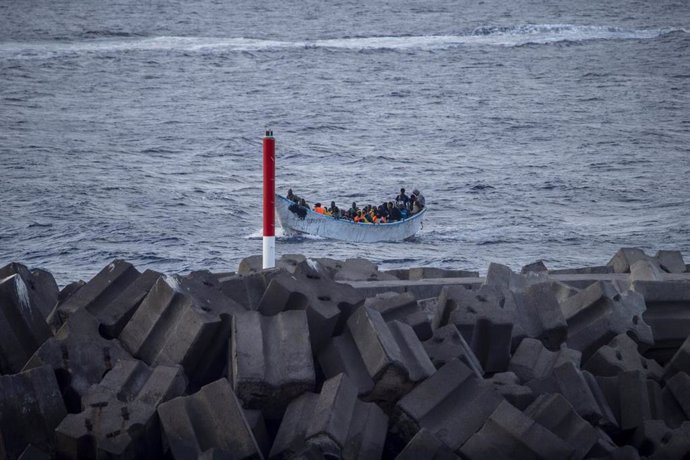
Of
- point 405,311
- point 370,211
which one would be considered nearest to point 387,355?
point 405,311

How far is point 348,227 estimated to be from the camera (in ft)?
118

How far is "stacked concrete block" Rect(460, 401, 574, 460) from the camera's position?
27.5 feet

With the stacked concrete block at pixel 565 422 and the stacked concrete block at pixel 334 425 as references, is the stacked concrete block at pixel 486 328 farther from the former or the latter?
the stacked concrete block at pixel 334 425

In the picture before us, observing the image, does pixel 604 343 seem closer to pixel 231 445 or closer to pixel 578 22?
pixel 231 445

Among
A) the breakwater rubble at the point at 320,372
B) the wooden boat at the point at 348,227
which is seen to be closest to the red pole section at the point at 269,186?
the breakwater rubble at the point at 320,372

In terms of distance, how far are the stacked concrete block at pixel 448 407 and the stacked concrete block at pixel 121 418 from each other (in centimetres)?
167

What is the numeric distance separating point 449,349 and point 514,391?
29.1 inches

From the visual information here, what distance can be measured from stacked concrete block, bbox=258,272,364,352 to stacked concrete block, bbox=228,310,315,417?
0.21 m

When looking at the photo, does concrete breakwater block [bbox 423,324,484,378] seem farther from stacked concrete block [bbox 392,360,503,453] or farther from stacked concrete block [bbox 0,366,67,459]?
stacked concrete block [bbox 0,366,67,459]

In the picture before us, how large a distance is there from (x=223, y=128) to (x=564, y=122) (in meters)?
16.7

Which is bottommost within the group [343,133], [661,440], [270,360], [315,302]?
[343,133]

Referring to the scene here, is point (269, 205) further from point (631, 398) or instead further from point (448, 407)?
point (631, 398)

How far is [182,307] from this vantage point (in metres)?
9.66

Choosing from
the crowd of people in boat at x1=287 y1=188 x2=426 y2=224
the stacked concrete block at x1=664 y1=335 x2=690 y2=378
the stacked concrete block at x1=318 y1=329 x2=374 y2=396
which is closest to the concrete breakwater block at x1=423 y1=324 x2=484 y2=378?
the stacked concrete block at x1=318 y1=329 x2=374 y2=396
